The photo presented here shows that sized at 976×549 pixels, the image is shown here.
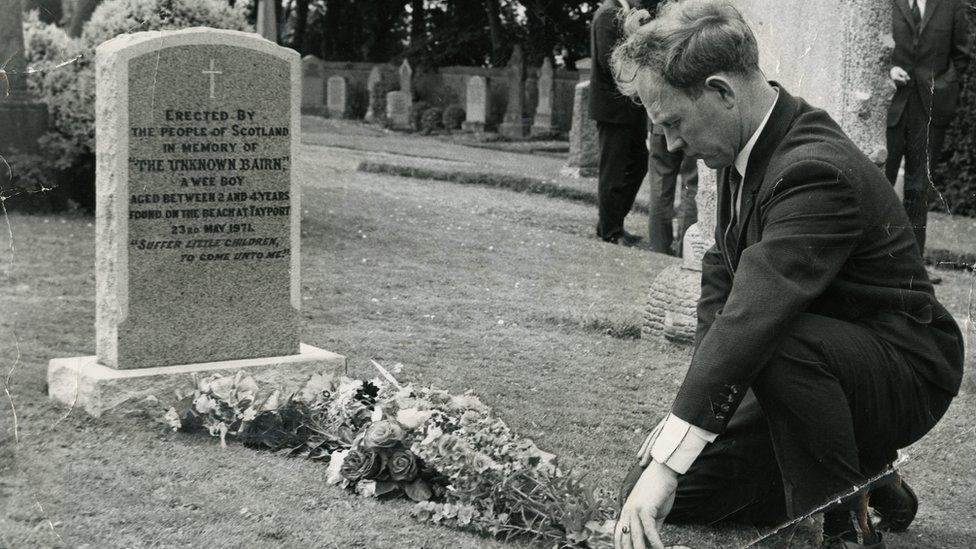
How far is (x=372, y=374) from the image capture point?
Result: 5578mm

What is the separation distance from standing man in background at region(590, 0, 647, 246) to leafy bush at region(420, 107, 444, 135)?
19678mm

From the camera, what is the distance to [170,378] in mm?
4961

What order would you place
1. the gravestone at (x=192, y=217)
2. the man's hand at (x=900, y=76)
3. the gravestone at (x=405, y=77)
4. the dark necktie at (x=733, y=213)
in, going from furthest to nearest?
1. the gravestone at (x=405, y=77)
2. the man's hand at (x=900, y=76)
3. the gravestone at (x=192, y=217)
4. the dark necktie at (x=733, y=213)

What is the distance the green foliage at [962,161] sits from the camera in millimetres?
13523

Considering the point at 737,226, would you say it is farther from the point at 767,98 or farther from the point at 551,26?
the point at 551,26

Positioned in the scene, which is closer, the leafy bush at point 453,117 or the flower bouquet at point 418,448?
A: the flower bouquet at point 418,448

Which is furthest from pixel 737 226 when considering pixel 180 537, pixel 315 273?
pixel 315 273

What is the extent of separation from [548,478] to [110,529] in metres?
1.34

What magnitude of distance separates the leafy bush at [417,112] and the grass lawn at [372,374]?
19.4 meters

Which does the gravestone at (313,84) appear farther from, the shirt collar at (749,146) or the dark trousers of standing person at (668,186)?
the shirt collar at (749,146)

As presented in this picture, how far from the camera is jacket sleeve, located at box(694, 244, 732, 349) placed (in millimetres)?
3713

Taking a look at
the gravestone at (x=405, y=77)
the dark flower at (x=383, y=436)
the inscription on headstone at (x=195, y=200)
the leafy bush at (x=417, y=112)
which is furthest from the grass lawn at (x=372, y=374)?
the gravestone at (x=405, y=77)

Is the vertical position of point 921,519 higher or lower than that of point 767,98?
lower

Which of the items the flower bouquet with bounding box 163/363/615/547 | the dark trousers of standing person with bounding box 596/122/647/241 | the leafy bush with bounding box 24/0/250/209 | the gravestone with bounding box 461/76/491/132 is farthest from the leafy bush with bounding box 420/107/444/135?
the flower bouquet with bounding box 163/363/615/547
